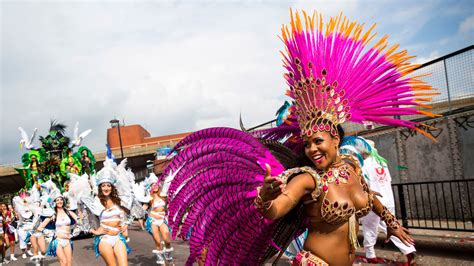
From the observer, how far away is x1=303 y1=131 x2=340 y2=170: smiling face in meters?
2.79

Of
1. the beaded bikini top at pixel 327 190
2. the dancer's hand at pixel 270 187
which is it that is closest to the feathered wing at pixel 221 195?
the beaded bikini top at pixel 327 190

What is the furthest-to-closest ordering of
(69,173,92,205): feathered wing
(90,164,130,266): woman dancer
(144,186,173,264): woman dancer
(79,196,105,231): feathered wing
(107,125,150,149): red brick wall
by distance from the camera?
1. (107,125,150,149): red brick wall
2. (69,173,92,205): feathered wing
3. (144,186,173,264): woman dancer
4. (79,196,105,231): feathered wing
5. (90,164,130,266): woman dancer

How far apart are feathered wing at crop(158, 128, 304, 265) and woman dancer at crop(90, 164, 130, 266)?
11.6 ft

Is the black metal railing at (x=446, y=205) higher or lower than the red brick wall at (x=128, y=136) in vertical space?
lower

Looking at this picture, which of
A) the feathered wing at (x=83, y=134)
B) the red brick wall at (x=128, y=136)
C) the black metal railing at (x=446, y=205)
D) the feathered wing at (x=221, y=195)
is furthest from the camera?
the red brick wall at (x=128, y=136)

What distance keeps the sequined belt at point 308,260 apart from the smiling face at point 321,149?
0.60 metres

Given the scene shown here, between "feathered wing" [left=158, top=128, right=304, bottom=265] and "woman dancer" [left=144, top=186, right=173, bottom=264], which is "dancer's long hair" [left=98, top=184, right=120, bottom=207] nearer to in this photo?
"woman dancer" [left=144, top=186, right=173, bottom=264]

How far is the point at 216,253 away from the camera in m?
3.05

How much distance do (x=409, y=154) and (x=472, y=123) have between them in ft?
6.22

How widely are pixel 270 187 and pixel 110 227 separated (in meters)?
4.73

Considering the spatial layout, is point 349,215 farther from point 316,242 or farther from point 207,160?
point 207,160

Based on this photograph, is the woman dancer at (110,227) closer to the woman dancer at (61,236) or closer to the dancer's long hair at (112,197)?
the dancer's long hair at (112,197)

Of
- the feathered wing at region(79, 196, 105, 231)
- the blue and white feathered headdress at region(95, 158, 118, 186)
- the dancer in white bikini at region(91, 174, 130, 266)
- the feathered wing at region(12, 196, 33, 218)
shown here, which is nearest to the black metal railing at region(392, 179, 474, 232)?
the dancer in white bikini at region(91, 174, 130, 266)

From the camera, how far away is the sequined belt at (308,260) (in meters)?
2.75
